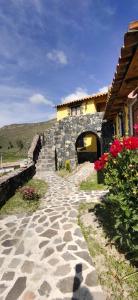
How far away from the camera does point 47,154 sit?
1808 cm

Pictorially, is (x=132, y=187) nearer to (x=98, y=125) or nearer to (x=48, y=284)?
(x=48, y=284)

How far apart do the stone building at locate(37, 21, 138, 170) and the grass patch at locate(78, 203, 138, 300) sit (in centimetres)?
373

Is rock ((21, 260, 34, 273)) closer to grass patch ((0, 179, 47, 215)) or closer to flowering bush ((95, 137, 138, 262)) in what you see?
flowering bush ((95, 137, 138, 262))

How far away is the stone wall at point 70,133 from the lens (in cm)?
1783

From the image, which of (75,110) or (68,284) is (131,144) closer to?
(68,284)

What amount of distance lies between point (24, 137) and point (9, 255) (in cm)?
6550

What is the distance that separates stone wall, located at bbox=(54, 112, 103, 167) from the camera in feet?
58.5

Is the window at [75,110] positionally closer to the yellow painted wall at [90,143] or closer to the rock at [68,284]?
the yellow painted wall at [90,143]

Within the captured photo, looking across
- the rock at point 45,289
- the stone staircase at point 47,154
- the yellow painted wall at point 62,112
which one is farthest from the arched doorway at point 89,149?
the rock at point 45,289

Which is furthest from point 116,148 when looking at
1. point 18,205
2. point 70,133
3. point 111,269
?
point 70,133

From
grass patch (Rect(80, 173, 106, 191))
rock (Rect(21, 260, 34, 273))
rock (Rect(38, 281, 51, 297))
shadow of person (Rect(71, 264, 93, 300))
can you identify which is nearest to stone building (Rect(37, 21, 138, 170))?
grass patch (Rect(80, 173, 106, 191))

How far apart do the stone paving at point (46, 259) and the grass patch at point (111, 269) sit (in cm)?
15

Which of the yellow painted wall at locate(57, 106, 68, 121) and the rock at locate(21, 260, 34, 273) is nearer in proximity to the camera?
the rock at locate(21, 260, 34, 273)

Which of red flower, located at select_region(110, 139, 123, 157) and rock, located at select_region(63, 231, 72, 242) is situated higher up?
red flower, located at select_region(110, 139, 123, 157)
